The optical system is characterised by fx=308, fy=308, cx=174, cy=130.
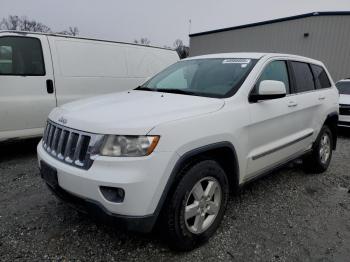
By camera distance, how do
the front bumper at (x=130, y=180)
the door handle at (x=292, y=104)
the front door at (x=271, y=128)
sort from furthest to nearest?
the door handle at (x=292, y=104)
the front door at (x=271, y=128)
the front bumper at (x=130, y=180)

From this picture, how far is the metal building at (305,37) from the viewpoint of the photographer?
16031 mm

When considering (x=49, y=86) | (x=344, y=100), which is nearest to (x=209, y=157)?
(x=49, y=86)

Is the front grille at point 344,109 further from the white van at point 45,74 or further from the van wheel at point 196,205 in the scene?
the van wheel at point 196,205

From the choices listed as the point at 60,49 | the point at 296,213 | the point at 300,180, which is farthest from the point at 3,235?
the point at 300,180

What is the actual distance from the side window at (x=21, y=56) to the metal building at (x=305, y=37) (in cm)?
1585

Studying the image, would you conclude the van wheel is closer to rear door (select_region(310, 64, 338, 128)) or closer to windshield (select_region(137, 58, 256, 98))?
windshield (select_region(137, 58, 256, 98))

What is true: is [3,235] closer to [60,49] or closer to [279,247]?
[279,247]

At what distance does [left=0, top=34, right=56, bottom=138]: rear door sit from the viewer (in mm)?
4535

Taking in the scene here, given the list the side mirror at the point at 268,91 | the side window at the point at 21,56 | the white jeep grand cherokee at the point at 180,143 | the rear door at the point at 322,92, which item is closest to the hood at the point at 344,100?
the rear door at the point at 322,92

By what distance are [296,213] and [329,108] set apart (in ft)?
6.52

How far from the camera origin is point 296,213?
3.41 m

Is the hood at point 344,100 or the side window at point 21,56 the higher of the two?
the side window at point 21,56

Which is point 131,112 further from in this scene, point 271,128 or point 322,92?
point 322,92

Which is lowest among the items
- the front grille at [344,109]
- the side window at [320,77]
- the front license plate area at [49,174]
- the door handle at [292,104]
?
the front grille at [344,109]
